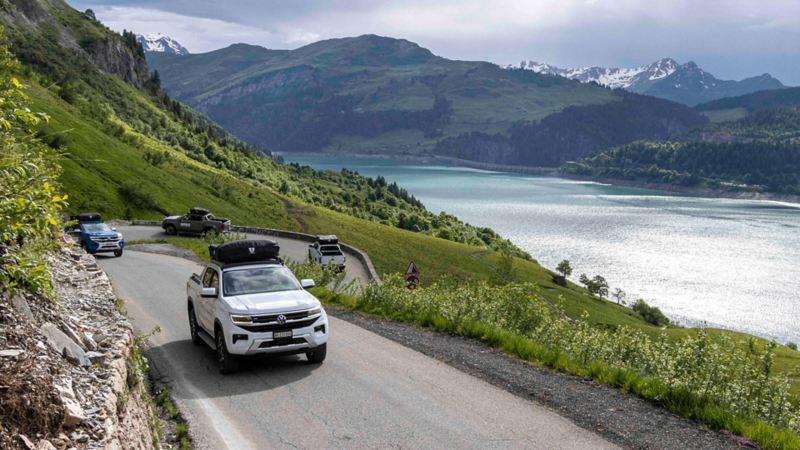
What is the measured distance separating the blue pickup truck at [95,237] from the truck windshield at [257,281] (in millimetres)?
27738

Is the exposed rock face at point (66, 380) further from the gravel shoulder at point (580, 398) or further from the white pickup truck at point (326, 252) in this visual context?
the white pickup truck at point (326, 252)

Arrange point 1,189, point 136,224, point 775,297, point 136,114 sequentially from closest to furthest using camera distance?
point 1,189 → point 136,224 → point 775,297 → point 136,114

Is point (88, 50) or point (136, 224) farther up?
point (88, 50)

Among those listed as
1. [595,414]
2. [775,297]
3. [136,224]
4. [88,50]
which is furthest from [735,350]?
[88,50]

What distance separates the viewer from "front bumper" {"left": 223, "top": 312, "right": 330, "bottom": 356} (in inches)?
523

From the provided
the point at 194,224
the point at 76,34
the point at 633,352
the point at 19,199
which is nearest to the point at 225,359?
the point at 19,199

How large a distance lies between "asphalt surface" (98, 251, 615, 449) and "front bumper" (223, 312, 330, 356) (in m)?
0.66

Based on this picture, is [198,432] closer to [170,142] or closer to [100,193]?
[100,193]

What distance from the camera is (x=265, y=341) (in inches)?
524

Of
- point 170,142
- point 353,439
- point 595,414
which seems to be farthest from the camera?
point 170,142

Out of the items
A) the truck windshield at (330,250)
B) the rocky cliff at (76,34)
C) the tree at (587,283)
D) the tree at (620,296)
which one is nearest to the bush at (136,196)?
the truck windshield at (330,250)

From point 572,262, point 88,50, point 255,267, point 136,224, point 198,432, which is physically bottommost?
point 572,262

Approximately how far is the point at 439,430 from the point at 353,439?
57.6 inches

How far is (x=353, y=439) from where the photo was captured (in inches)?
403
